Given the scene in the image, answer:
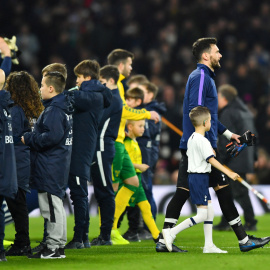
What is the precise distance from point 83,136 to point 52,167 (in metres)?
1.16

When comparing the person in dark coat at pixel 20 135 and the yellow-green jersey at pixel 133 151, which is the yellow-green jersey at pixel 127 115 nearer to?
the yellow-green jersey at pixel 133 151

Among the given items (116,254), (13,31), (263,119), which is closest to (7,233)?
(116,254)

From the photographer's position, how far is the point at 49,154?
22.7 feet

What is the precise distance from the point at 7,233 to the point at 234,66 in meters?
9.71

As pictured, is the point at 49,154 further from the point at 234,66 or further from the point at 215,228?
the point at 234,66

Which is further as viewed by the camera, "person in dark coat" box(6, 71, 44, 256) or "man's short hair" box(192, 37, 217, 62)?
"man's short hair" box(192, 37, 217, 62)

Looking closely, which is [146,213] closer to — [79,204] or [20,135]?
[79,204]

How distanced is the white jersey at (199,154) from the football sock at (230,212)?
0.29 m

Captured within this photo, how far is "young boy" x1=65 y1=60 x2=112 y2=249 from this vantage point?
25.8ft

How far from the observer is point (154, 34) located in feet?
64.6

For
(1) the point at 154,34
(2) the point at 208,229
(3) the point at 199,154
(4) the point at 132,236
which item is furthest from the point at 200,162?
(1) the point at 154,34

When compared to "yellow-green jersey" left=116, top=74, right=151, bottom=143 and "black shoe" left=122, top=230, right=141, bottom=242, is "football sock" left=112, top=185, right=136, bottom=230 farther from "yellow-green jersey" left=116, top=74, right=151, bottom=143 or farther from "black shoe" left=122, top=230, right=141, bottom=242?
"yellow-green jersey" left=116, top=74, right=151, bottom=143

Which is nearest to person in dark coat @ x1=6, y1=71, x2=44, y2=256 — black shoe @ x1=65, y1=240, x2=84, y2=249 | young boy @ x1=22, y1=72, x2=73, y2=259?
young boy @ x1=22, y1=72, x2=73, y2=259

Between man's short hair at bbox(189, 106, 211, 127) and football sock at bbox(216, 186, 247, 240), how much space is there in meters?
0.70
